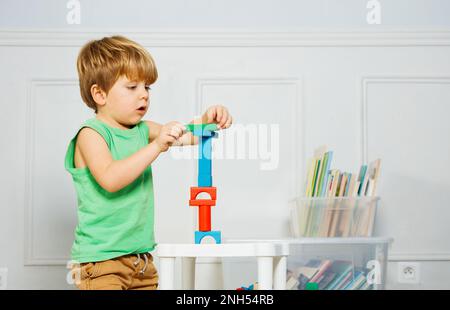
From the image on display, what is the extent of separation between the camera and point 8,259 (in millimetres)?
1522

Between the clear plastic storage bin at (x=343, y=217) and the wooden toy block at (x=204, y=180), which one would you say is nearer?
the wooden toy block at (x=204, y=180)

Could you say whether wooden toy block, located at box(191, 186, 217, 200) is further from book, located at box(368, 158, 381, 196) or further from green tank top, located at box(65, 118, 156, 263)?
book, located at box(368, 158, 381, 196)

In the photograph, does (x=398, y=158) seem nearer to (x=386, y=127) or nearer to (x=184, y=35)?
(x=386, y=127)

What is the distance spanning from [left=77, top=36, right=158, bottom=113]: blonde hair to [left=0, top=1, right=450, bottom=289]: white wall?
0.80ft

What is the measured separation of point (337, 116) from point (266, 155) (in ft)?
0.67

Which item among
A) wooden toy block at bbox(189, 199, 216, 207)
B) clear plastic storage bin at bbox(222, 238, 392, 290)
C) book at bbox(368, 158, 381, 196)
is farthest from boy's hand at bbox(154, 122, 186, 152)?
book at bbox(368, 158, 381, 196)

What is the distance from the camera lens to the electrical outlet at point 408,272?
5.31 ft

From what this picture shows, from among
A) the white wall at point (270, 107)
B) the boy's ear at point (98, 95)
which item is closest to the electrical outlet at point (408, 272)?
the white wall at point (270, 107)

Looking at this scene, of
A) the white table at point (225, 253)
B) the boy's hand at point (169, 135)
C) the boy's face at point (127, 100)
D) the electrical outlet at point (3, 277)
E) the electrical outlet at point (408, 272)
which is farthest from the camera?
the electrical outlet at point (408, 272)

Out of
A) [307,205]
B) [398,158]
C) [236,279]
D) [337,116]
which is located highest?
[337,116]

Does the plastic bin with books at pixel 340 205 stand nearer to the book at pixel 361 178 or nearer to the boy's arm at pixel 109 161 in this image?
the book at pixel 361 178

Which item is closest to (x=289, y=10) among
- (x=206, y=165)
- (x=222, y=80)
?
(x=222, y=80)

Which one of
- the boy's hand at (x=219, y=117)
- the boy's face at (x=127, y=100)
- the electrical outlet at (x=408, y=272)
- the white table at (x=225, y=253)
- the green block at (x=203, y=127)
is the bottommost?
the electrical outlet at (x=408, y=272)

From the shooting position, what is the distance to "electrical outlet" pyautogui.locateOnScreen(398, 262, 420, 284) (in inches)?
63.7
